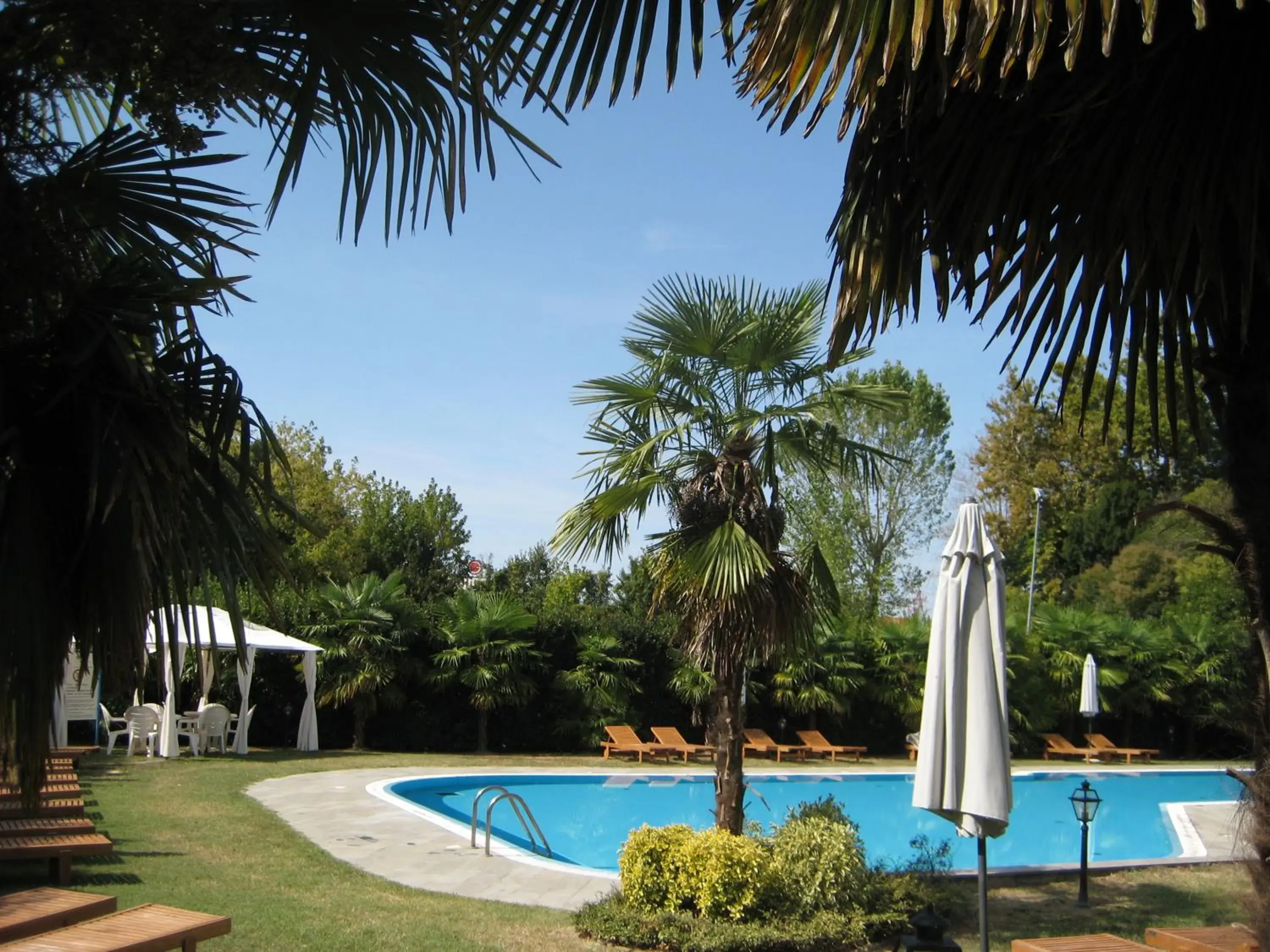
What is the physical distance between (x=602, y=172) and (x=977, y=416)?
46292 mm

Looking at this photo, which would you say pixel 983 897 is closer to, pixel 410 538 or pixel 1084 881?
pixel 1084 881

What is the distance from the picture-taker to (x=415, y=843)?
11.3 m

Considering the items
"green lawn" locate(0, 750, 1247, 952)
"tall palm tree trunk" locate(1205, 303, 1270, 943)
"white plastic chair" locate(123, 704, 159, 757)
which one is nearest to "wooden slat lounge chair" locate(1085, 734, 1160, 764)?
"green lawn" locate(0, 750, 1247, 952)

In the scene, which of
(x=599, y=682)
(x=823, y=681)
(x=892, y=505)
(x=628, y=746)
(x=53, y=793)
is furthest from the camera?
(x=892, y=505)

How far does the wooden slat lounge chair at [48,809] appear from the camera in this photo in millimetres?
8695

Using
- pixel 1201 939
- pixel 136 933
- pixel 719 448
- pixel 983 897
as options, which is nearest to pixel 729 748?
pixel 719 448

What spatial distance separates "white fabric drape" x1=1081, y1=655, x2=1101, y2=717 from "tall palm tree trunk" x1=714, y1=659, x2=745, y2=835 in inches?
611

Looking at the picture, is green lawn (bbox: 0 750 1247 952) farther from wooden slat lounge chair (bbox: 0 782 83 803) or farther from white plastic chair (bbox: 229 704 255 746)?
white plastic chair (bbox: 229 704 255 746)

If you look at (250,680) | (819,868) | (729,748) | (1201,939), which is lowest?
(819,868)

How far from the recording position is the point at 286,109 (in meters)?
3.76

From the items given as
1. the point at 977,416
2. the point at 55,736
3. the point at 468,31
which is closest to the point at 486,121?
the point at 468,31

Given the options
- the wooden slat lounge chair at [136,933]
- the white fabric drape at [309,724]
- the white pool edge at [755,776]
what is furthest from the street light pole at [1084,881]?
the white fabric drape at [309,724]

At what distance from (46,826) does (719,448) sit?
19.9ft

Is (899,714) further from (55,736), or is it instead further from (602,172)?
(55,736)
